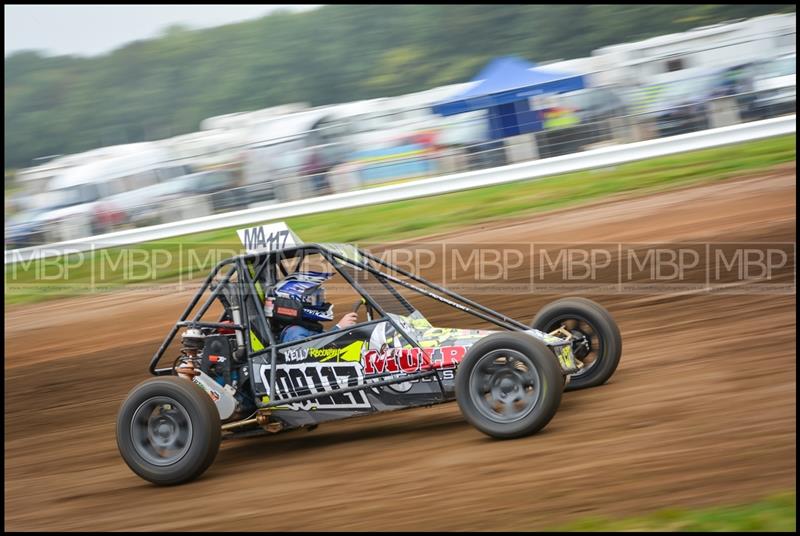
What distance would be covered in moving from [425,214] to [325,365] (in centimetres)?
714

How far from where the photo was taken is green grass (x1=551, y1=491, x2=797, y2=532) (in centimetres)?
350

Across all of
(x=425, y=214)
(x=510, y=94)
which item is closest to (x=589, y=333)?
(x=425, y=214)

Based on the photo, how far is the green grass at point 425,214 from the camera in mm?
11797

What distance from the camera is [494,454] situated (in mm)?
4789

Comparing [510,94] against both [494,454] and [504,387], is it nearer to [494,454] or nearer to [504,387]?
[504,387]

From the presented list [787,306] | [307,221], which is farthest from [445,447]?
[307,221]

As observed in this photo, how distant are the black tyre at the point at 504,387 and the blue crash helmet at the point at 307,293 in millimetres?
1086

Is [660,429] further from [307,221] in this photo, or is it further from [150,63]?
[150,63]

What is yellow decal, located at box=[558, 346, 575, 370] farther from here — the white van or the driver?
the white van

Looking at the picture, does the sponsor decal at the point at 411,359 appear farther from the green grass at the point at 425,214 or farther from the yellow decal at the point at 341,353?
the green grass at the point at 425,214

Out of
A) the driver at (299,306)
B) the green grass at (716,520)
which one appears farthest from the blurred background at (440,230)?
the driver at (299,306)

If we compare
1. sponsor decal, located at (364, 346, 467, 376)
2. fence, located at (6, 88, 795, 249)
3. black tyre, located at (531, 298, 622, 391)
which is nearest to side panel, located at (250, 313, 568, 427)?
sponsor decal, located at (364, 346, 467, 376)

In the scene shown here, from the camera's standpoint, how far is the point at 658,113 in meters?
12.6

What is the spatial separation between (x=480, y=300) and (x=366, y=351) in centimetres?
371
